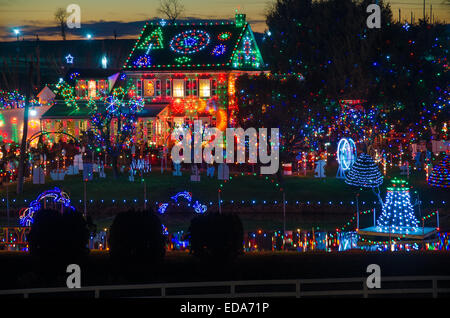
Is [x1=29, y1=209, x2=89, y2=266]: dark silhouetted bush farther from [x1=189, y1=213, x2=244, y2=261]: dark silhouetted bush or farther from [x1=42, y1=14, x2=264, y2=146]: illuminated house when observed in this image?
[x1=42, y1=14, x2=264, y2=146]: illuminated house

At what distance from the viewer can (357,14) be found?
56.4 meters

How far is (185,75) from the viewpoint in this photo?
64.1m

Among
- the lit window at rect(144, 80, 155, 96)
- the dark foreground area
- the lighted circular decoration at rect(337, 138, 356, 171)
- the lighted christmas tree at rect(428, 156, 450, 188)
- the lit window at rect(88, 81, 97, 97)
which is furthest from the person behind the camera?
the lit window at rect(88, 81, 97, 97)

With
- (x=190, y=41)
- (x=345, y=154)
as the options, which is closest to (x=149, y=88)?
(x=190, y=41)

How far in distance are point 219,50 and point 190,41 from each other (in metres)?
3.32

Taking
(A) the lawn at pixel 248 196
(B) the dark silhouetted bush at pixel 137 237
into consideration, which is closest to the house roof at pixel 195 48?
(A) the lawn at pixel 248 196

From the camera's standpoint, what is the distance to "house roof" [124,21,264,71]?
63.7m

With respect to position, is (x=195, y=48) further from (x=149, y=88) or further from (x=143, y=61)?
(x=149, y=88)

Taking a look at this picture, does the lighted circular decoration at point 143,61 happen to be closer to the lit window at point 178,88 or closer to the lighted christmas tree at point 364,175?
the lit window at point 178,88

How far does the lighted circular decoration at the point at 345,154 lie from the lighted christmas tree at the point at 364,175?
256cm

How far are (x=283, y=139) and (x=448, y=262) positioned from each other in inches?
1084

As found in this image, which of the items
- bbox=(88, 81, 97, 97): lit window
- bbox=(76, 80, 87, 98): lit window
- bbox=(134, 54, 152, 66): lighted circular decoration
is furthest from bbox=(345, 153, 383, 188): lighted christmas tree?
bbox=(76, 80, 87, 98): lit window
